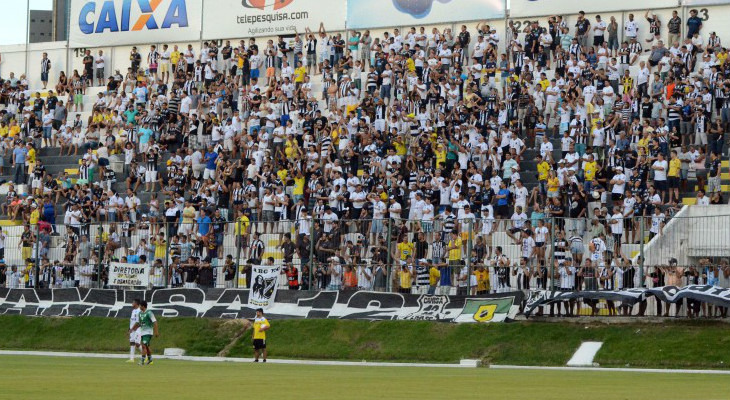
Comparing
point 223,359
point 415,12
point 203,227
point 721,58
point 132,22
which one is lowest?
point 223,359

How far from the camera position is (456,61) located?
48938 millimetres

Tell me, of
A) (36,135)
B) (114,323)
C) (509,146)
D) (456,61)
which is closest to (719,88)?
(509,146)

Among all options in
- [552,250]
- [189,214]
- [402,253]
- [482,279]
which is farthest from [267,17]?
[552,250]

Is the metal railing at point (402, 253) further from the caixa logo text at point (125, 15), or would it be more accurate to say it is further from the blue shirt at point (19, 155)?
the caixa logo text at point (125, 15)

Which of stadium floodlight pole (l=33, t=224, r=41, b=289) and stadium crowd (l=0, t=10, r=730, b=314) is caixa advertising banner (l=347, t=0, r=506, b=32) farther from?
stadium floodlight pole (l=33, t=224, r=41, b=289)

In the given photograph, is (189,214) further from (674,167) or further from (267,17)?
(267,17)

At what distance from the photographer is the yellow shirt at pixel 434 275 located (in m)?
35.4

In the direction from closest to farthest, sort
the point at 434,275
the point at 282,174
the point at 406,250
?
the point at 434,275 → the point at 406,250 → the point at 282,174

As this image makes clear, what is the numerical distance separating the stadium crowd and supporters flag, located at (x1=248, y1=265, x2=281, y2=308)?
43 centimetres

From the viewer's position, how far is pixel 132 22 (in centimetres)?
6156

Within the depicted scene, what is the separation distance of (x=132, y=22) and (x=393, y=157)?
74.4 feet

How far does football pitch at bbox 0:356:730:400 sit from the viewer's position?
779 inches

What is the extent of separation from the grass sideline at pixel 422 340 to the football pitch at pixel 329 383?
3385mm

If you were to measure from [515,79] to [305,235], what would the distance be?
11.7 metres
